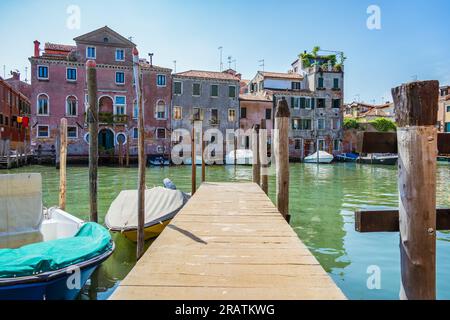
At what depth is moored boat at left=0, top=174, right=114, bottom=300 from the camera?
3.71 meters

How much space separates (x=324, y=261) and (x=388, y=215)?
4854 millimetres

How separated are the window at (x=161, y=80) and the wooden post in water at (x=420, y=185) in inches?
1258

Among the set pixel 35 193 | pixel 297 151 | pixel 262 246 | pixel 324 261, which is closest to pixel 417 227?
pixel 262 246

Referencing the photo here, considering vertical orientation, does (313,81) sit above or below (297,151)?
above

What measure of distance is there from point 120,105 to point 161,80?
13.5 ft

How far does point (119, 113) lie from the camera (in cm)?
3184

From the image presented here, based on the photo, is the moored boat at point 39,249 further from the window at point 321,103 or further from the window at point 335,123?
the window at point 335,123

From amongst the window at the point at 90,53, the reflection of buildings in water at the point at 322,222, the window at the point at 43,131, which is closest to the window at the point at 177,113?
the window at the point at 90,53

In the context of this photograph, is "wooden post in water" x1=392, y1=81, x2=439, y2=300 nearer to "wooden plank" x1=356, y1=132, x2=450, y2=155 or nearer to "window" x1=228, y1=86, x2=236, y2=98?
"wooden plank" x1=356, y1=132, x2=450, y2=155

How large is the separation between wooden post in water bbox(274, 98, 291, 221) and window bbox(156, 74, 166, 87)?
27.6 metres

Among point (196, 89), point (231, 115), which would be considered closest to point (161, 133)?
point (196, 89)

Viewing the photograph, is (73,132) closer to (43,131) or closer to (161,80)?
(43,131)

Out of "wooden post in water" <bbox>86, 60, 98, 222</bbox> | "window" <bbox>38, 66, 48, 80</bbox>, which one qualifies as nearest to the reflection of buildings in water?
"wooden post in water" <bbox>86, 60, 98, 222</bbox>
